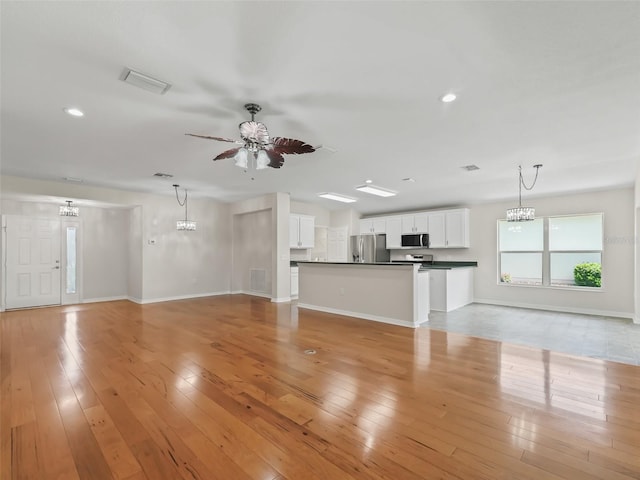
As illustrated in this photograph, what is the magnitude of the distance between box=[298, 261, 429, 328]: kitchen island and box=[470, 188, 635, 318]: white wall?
9.35 ft

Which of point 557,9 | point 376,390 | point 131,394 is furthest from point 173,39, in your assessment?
point 376,390

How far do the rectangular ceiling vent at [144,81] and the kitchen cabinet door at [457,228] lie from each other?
6.73 meters

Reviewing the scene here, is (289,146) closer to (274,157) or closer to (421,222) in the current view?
(274,157)

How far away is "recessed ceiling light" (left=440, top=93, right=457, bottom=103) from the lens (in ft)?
8.86

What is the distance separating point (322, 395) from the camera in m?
2.55

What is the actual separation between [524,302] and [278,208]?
19.7 feet

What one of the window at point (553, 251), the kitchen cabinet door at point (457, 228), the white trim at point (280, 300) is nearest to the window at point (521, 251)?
the window at point (553, 251)

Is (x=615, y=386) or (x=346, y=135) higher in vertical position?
(x=346, y=135)

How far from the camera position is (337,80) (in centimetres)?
249

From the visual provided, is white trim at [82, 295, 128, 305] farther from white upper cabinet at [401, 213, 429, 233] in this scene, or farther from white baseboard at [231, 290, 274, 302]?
white upper cabinet at [401, 213, 429, 233]

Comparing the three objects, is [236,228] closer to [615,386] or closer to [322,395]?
[322,395]

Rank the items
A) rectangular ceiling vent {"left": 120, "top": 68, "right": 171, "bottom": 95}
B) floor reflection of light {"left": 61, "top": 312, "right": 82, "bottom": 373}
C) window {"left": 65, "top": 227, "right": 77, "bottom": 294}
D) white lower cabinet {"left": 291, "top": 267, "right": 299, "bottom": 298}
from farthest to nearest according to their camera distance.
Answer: white lower cabinet {"left": 291, "top": 267, "right": 299, "bottom": 298}
window {"left": 65, "top": 227, "right": 77, "bottom": 294}
floor reflection of light {"left": 61, "top": 312, "right": 82, "bottom": 373}
rectangular ceiling vent {"left": 120, "top": 68, "right": 171, "bottom": 95}

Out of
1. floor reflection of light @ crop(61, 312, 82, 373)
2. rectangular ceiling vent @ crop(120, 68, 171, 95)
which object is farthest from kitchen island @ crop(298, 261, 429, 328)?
rectangular ceiling vent @ crop(120, 68, 171, 95)

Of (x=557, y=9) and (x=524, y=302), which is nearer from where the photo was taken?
(x=557, y=9)
